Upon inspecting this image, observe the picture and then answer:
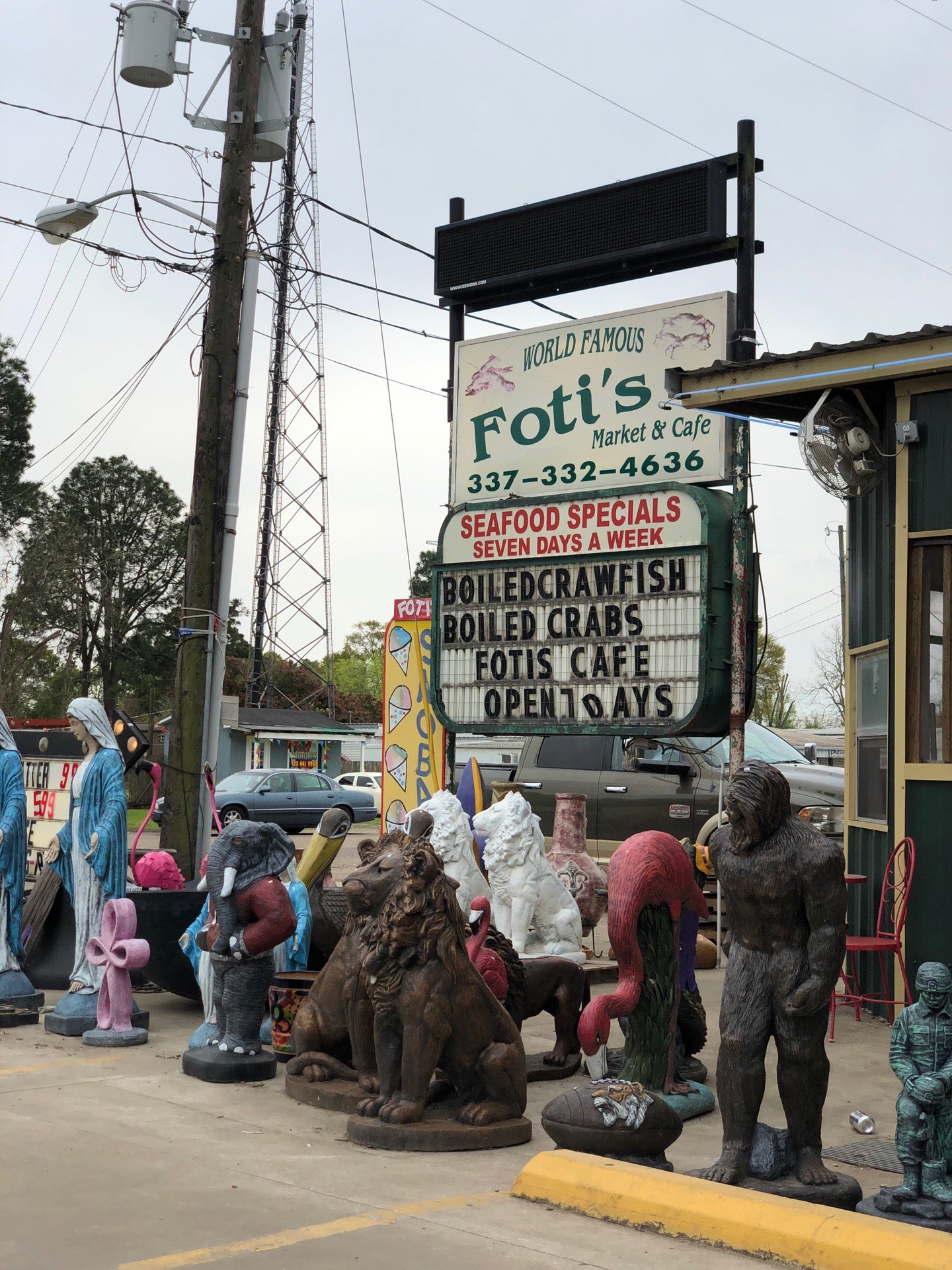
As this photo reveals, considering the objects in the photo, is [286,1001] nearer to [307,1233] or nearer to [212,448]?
[307,1233]

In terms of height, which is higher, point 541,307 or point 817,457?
point 541,307

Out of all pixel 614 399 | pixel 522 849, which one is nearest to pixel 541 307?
pixel 614 399

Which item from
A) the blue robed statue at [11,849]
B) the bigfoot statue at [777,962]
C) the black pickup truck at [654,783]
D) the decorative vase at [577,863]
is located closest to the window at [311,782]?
the black pickup truck at [654,783]

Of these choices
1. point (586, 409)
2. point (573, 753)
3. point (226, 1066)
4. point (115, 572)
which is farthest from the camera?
point (115, 572)

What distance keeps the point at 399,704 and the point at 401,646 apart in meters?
0.58

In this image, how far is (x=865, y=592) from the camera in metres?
10.4

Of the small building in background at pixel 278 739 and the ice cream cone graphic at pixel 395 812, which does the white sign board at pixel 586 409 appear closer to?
the ice cream cone graphic at pixel 395 812

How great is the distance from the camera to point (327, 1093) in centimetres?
712

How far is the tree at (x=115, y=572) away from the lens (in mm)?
45156

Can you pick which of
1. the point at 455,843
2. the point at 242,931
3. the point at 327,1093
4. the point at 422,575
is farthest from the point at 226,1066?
the point at 422,575

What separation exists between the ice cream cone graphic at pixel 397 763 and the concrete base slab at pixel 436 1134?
7291 millimetres

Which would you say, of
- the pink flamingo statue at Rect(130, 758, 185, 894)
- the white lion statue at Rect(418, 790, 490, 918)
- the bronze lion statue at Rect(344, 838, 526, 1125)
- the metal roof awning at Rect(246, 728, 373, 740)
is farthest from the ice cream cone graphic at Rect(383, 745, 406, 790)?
the metal roof awning at Rect(246, 728, 373, 740)

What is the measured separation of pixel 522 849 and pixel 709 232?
17.7ft

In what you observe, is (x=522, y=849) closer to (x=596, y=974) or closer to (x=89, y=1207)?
(x=596, y=974)
